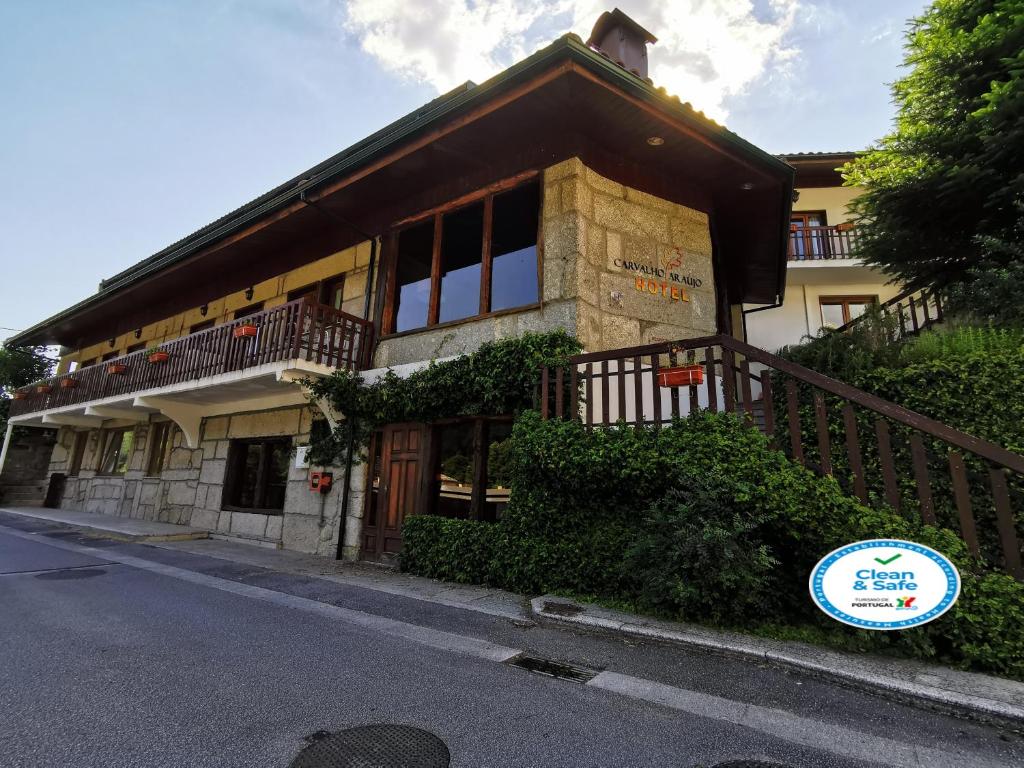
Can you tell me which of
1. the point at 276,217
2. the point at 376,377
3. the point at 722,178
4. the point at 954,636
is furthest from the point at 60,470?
the point at 954,636

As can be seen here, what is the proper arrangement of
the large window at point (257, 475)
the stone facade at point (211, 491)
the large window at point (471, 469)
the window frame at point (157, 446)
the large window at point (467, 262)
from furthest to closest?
the window frame at point (157, 446) < the large window at point (257, 475) < the stone facade at point (211, 491) < the large window at point (467, 262) < the large window at point (471, 469)

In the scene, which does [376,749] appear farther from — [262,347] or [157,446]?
[157,446]

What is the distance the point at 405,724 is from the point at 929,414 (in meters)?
4.44

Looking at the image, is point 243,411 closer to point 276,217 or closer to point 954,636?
point 276,217

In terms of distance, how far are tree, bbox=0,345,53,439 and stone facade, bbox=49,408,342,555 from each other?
7.44 m

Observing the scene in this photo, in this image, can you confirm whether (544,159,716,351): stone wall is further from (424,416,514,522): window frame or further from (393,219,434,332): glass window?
(393,219,434,332): glass window

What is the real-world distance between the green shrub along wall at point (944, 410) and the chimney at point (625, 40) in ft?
21.8

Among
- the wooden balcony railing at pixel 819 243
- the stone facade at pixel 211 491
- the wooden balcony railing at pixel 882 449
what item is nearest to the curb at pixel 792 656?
the wooden balcony railing at pixel 882 449

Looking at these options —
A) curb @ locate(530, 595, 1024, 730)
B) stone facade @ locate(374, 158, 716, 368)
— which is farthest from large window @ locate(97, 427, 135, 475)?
curb @ locate(530, 595, 1024, 730)

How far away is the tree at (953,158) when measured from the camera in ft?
19.4

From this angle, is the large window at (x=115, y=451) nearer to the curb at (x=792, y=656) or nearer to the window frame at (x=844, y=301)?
the curb at (x=792, y=656)

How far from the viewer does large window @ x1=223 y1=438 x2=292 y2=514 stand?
357 inches

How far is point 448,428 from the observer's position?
7.06 metres

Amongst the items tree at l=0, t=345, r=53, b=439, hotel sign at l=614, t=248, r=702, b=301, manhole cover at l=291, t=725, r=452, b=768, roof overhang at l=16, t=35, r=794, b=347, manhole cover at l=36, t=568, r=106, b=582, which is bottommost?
manhole cover at l=36, t=568, r=106, b=582
